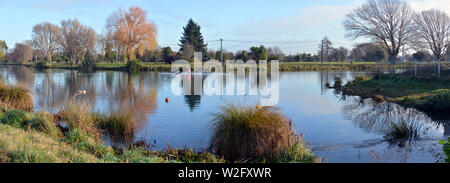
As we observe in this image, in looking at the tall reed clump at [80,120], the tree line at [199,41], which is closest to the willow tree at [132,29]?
the tree line at [199,41]

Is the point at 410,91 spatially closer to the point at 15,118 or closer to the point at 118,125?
the point at 118,125

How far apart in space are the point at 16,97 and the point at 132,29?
44937 mm

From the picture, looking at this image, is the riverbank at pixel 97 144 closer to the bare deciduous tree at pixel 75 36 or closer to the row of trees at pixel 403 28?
the row of trees at pixel 403 28

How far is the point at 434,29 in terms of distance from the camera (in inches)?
1262

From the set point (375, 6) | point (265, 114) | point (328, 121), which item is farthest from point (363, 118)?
point (375, 6)

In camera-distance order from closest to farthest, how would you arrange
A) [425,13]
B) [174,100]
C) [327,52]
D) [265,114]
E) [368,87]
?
[265,114]
[174,100]
[368,87]
[425,13]
[327,52]

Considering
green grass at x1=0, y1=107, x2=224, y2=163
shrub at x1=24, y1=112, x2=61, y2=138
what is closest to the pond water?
green grass at x1=0, y1=107, x2=224, y2=163

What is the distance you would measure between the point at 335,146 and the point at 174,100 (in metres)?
10.8

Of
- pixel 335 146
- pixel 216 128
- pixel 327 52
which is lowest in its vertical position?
pixel 335 146

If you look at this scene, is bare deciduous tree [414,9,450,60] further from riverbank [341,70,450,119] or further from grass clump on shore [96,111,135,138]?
grass clump on shore [96,111,135,138]

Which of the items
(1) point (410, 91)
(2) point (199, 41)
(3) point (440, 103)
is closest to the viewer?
Answer: (3) point (440, 103)

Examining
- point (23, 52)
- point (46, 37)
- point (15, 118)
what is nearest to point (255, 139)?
point (15, 118)

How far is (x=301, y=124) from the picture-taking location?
38.1ft
